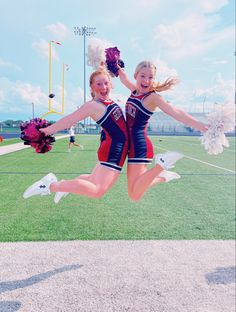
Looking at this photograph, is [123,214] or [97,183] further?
[123,214]

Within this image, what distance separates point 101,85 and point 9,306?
3.18 m

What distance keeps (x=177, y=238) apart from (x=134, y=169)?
4.33m

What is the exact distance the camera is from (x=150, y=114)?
2.02 meters

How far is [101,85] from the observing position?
6.27ft

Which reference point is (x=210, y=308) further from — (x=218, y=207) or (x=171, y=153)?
(x=218, y=207)

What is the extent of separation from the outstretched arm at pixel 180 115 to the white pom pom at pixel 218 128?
5 cm

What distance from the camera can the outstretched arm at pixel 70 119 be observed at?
1825 mm

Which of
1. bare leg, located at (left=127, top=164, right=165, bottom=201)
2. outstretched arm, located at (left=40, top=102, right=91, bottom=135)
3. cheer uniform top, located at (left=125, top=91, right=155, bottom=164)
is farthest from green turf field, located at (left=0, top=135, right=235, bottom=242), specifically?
outstretched arm, located at (left=40, top=102, right=91, bottom=135)

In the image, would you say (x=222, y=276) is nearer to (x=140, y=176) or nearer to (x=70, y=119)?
(x=140, y=176)

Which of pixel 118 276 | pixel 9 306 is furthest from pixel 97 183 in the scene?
pixel 118 276

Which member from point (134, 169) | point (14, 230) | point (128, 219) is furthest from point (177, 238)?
point (134, 169)

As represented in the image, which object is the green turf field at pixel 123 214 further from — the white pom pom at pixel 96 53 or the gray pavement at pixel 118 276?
the white pom pom at pixel 96 53

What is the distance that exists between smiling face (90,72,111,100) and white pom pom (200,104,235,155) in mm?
637

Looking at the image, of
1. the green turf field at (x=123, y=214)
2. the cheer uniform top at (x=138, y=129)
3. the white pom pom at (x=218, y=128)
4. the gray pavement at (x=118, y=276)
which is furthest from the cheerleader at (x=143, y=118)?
the green turf field at (x=123, y=214)
